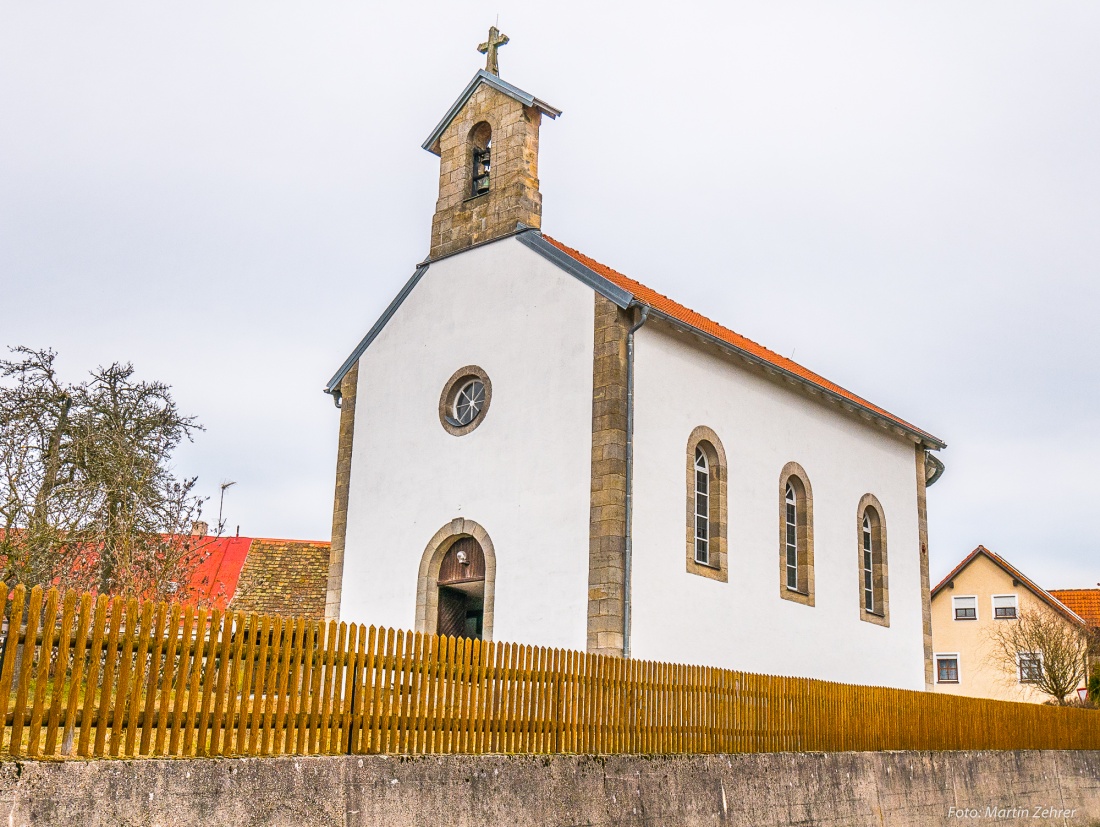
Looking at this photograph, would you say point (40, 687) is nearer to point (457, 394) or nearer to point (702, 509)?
point (457, 394)

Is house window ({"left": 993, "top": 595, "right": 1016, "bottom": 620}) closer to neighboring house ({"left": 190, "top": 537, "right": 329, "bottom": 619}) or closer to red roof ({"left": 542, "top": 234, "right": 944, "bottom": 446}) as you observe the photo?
red roof ({"left": 542, "top": 234, "right": 944, "bottom": 446})

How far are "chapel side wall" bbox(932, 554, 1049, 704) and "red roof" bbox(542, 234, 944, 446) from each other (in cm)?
2017

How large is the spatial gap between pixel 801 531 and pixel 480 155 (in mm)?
8205

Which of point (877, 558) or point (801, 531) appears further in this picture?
point (877, 558)

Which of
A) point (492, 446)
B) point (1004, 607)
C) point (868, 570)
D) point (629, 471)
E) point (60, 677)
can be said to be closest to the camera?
point (60, 677)

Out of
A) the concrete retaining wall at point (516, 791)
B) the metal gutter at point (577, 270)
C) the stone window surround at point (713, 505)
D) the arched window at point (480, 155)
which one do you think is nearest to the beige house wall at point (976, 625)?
the concrete retaining wall at point (516, 791)

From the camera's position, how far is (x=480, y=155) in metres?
19.4

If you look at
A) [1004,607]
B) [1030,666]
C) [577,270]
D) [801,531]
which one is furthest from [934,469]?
[1004,607]

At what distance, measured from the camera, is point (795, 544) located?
19.4 meters

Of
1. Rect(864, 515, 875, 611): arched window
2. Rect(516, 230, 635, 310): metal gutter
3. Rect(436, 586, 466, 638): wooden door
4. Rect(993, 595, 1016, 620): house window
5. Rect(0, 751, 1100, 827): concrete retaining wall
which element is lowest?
Rect(0, 751, 1100, 827): concrete retaining wall

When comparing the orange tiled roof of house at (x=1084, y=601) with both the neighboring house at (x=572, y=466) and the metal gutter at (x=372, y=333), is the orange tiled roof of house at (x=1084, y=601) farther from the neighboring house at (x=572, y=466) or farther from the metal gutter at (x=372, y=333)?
the metal gutter at (x=372, y=333)

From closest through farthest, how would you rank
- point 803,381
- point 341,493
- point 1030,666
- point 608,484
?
1. point 608,484
2. point 341,493
3. point 803,381
4. point 1030,666

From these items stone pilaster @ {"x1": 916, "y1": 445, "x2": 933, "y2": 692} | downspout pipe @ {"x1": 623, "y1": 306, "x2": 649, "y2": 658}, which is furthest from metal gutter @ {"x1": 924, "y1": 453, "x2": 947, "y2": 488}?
downspout pipe @ {"x1": 623, "y1": 306, "x2": 649, "y2": 658}

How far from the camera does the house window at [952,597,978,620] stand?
42047 millimetres
